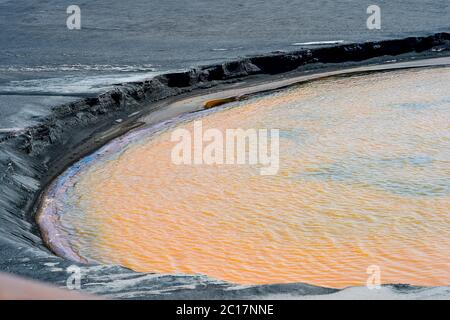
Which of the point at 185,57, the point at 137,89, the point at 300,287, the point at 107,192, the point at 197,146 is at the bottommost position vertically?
the point at 300,287

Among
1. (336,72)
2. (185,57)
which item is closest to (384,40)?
(336,72)

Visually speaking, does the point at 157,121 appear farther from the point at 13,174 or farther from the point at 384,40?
the point at 384,40
